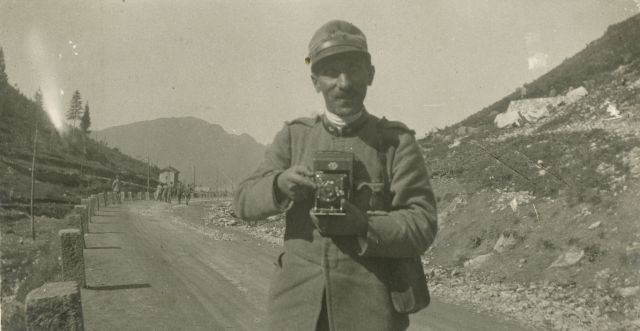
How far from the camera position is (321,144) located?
2412 millimetres

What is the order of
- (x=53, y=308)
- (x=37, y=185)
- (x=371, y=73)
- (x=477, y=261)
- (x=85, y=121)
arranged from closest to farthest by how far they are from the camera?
(x=371, y=73) → (x=53, y=308) → (x=477, y=261) → (x=37, y=185) → (x=85, y=121)

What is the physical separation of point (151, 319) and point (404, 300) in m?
6.06

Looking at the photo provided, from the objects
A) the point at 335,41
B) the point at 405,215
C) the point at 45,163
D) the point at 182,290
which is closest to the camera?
the point at 405,215

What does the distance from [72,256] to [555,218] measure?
10340 mm

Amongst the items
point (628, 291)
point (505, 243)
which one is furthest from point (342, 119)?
point (505, 243)

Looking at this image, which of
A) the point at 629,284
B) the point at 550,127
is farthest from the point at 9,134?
the point at 629,284

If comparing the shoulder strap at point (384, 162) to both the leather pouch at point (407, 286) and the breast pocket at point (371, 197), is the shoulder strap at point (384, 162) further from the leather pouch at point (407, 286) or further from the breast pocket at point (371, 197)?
the leather pouch at point (407, 286)

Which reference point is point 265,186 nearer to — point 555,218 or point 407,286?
point 407,286

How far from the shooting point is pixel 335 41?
2.29 meters

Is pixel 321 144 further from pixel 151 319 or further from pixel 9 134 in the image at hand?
pixel 9 134

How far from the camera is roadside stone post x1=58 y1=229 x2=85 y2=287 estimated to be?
8992 mm

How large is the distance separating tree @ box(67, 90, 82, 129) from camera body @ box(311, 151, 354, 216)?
13974cm

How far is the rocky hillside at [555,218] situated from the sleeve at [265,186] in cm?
716

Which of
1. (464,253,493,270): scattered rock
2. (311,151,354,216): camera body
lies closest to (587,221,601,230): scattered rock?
(464,253,493,270): scattered rock
